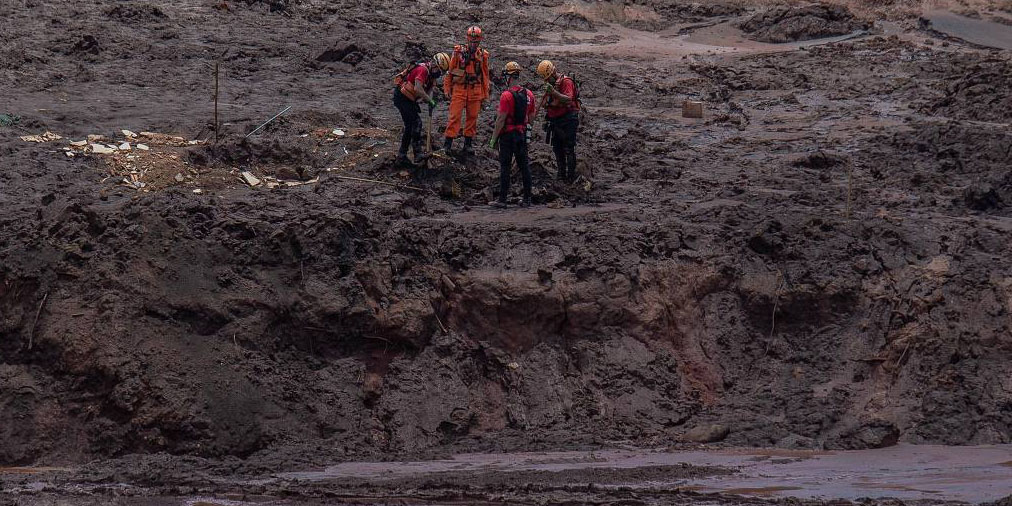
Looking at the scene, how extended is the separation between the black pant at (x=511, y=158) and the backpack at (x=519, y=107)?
0.15 meters

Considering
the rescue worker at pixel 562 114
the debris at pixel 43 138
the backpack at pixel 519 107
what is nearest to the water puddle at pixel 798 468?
the backpack at pixel 519 107

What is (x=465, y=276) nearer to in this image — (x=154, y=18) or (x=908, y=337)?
(x=908, y=337)

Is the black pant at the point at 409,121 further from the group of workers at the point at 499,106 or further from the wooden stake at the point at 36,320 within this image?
the wooden stake at the point at 36,320

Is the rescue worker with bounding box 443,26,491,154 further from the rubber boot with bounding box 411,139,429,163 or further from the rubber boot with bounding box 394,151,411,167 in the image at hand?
the rubber boot with bounding box 394,151,411,167

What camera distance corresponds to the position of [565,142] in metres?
13.9

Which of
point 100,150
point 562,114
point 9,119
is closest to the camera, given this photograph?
point 100,150

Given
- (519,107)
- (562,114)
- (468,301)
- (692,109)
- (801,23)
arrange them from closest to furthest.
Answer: (468,301) < (519,107) < (562,114) < (692,109) < (801,23)

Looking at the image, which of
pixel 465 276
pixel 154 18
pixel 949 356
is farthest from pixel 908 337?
pixel 154 18

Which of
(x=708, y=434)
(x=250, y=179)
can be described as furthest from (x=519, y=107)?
(x=708, y=434)

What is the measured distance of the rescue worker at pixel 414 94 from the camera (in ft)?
44.6

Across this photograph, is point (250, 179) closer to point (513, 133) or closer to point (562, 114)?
point (513, 133)

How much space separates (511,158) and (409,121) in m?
1.35

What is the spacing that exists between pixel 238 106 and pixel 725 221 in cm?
706

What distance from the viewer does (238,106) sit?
16016mm
